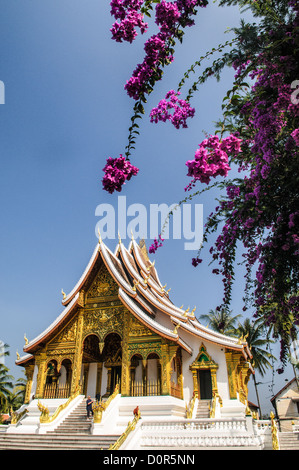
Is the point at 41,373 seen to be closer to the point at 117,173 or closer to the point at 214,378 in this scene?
the point at 214,378

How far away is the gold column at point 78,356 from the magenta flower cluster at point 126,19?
12.7 m

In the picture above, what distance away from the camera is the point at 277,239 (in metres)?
4.47

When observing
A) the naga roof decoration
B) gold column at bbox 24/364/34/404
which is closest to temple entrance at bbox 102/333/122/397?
the naga roof decoration

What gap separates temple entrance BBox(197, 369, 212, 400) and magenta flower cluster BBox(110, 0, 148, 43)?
13.2m

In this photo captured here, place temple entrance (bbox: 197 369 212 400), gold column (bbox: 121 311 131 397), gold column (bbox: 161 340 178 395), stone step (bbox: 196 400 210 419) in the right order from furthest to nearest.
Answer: temple entrance (bbox: 197 369 212 400)
gold column (bbox: 121 311 131 397)
stone step (bbox: 196 400 210 419)
gold column (bbox: 161 340 178 395)

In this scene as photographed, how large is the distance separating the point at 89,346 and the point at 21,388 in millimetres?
30016

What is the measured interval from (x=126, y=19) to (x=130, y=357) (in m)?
12.1

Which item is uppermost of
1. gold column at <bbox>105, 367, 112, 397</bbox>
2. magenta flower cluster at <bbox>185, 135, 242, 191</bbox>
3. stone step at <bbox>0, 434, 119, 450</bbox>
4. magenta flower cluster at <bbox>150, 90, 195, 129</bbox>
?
magenta flower cluster at <bbox>150, 90, 195, 129</bbox>

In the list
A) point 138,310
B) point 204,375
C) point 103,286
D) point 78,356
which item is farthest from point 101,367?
point 204,375

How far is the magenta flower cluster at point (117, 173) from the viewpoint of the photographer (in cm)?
390

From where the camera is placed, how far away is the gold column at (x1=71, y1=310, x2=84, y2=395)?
13.8 meters

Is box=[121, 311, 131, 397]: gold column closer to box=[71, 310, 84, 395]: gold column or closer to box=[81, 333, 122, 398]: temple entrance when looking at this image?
box=[81, 333, 122, 398]: temple entrance
